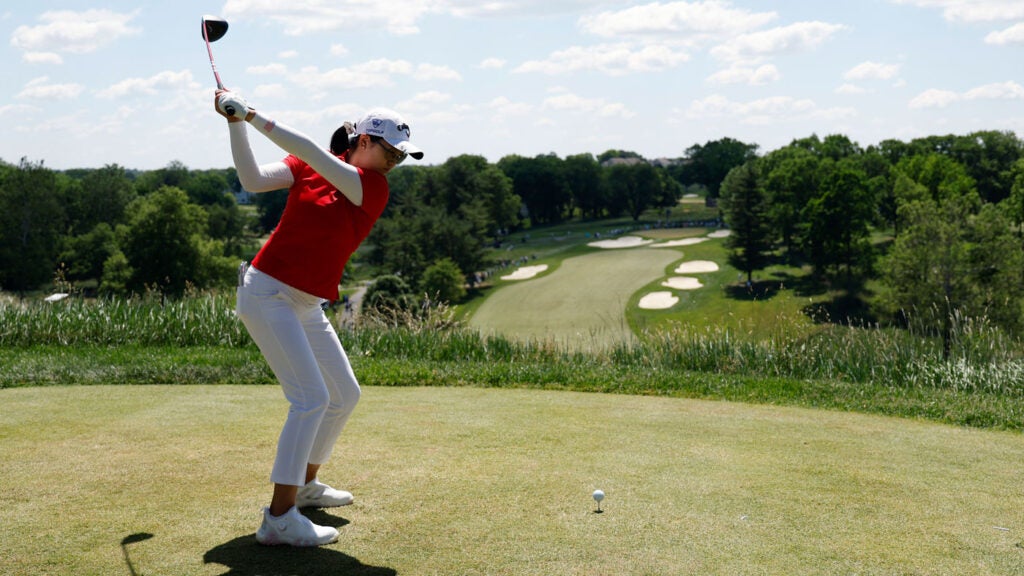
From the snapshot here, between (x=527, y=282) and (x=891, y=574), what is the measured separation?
61282 millimetres

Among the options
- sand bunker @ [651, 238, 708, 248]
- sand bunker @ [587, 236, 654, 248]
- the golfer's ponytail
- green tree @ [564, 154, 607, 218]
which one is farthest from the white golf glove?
green tree @ [564, 154, 607, 218]

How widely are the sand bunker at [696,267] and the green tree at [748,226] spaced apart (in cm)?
156

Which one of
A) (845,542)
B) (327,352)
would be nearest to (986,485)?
(845,542)

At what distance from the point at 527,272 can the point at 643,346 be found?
57223 millimetres

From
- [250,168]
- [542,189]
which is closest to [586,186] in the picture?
[542,189]

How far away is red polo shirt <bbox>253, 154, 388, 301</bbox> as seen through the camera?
4.27 m

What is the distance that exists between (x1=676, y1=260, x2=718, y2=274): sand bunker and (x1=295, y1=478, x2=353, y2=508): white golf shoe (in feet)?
192

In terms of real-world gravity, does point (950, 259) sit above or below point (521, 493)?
below

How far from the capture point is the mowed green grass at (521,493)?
3908 millimetres

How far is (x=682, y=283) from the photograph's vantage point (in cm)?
5778

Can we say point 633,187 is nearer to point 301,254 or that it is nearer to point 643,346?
point 643,346

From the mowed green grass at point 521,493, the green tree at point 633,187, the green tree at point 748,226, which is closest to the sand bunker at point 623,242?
the green tree at point 748,226

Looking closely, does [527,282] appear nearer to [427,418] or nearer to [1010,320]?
[1010,320]

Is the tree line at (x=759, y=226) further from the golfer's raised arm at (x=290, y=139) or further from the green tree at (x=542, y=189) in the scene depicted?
the golfer's raised arm at (x=290, y=139)
